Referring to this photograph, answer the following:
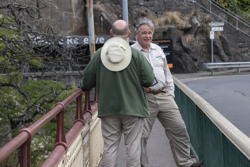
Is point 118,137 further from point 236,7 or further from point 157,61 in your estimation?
point 236,7

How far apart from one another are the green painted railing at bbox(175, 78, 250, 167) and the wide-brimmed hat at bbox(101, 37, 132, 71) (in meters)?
1.06

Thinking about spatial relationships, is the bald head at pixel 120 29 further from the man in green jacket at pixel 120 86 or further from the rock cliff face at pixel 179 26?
the rock cliff face at pixel 179 26

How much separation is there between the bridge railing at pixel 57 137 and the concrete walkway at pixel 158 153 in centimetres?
130

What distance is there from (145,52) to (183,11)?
30.0m

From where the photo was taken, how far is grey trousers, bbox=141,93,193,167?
5.84 m

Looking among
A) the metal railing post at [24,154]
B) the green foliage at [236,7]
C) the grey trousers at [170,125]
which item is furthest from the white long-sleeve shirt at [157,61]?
the green foliage at [236,7]

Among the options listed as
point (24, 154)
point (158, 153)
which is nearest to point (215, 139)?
point (24, 154)

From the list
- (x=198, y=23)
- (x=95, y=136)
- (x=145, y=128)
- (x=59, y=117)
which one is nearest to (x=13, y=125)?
(x=95, y=136)

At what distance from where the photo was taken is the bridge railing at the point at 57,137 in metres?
2.91

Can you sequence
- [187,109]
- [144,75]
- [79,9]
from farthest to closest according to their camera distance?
1. [79,9]
2. [187,109]
3. [144,75]

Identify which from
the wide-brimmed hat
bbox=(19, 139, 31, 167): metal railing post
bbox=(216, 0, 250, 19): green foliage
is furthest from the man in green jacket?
bbox=(216, 0, 250, 19): green foliage

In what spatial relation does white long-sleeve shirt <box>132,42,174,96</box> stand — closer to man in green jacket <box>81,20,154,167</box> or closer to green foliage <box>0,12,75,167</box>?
man in green jacket <box>81,20,154,167</box>

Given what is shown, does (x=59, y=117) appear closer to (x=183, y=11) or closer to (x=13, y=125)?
(x=13, y=125)

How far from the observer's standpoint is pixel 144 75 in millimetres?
4777
